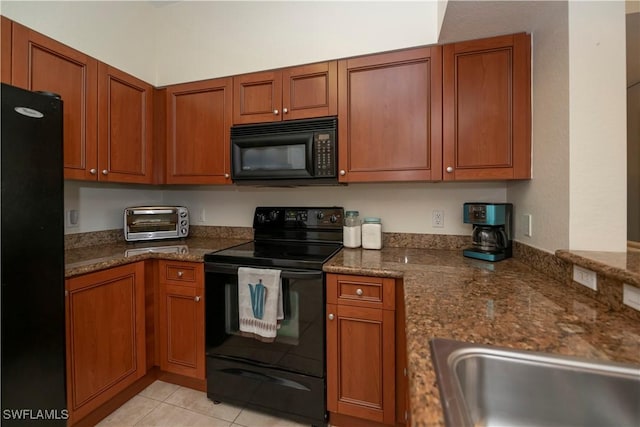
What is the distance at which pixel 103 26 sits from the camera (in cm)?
183

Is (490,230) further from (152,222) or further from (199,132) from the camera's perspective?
(152,222)

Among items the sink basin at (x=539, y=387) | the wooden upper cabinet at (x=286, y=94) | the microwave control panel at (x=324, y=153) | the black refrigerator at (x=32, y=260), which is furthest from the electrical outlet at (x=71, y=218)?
the sink basin at (x=539, y=387)

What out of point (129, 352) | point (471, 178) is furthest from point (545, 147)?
point (129, 352)

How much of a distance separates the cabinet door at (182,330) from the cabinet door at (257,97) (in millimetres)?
1169

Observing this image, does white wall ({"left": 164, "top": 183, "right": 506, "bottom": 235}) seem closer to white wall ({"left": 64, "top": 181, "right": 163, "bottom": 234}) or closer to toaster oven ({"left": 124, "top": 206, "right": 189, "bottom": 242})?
toaster oven ({"left": 124, "top": 206, "right": 189, "bottom": 242})

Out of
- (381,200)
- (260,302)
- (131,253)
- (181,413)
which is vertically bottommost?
(181,413)

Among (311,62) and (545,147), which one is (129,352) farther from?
(545,147)

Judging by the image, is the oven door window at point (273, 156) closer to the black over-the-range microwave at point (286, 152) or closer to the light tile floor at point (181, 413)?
the black over-the-range microwave at point (286, 152)

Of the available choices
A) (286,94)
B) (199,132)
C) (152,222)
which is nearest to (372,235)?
(286,94)

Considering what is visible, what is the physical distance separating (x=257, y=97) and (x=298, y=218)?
882mm

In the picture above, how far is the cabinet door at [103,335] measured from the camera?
1375 millimetres

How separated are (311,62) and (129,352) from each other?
2.11m

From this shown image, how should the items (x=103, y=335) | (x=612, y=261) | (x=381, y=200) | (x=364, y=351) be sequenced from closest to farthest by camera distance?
(x=612, y=261), (x=364, y=351), (x=103, y=335), (x=381, y=200)

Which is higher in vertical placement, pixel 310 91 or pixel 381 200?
pixel 310 91
